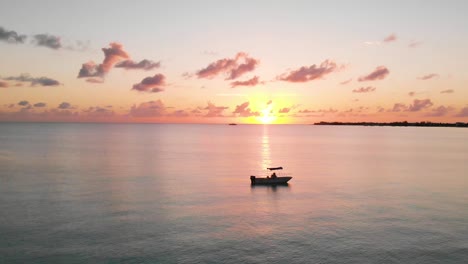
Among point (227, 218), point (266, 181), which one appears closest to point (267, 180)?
point (266, 181)

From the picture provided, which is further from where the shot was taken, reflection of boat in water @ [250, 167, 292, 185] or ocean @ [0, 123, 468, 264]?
reflection of boat in water @ [250, 167, 292, 185]

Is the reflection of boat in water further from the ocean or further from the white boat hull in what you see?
the ocean

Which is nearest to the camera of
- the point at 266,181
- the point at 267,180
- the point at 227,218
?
the point at 227,218

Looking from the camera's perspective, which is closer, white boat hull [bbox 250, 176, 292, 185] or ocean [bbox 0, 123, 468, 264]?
ocean [bbox 0, 123, 468, 264]

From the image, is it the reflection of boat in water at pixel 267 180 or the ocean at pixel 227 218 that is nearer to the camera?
the ocean at pixel 227 218

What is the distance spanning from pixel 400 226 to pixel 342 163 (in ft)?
273

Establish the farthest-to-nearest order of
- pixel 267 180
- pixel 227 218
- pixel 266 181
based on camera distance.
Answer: pixel 267 180 → pixel 266 181 → pixel 227 218

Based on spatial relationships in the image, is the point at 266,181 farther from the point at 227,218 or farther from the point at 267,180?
the point at 227,218

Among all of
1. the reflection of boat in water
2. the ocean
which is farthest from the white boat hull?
the ocean

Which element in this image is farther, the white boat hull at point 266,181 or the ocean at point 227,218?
the white boat hull at point 266,181

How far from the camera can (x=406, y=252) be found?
44.5 metres

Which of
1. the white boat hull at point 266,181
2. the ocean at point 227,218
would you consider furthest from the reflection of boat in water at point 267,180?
the ocean at point 227,218

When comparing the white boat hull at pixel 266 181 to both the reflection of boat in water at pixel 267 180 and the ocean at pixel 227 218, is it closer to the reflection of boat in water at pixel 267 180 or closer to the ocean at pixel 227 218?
the reflection of boat in water at pixel 267 180

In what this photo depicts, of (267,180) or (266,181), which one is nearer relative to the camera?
(266,181)
